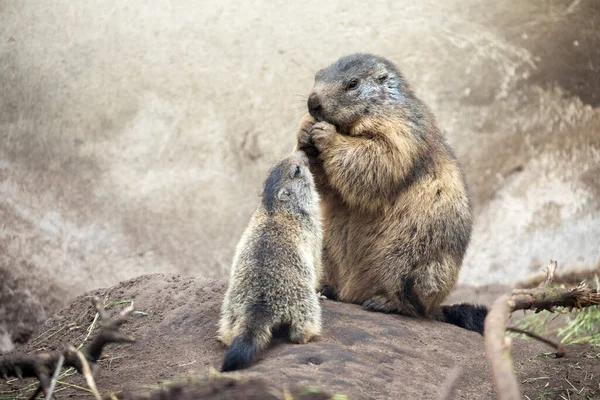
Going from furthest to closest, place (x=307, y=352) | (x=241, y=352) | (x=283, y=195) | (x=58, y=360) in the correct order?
(x=283, y=195), (x=307, y=352), (x=241, y=352), (x=58, y=360)

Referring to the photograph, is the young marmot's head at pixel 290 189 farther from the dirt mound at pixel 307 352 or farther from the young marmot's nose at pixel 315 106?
the dirt mound at pixel 307 352

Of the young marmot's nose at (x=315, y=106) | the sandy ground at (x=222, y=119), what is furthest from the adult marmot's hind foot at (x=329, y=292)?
the sandy ground at (x=222, y=119)

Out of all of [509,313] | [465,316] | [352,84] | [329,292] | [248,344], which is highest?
[352,84]

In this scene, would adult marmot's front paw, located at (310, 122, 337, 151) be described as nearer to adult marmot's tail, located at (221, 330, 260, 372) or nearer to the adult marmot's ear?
the adult marmot's ear

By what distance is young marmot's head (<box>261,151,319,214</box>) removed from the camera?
18.7 ft

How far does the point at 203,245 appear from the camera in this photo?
9383 millimetres

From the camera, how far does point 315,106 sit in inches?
251

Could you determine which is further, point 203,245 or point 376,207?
point 203,245

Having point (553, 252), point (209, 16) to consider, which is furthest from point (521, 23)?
point (209, 16)

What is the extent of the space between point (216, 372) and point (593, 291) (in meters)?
2.76

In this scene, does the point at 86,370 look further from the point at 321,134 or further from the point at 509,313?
the point at 321,134

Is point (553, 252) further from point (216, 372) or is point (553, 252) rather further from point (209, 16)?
point (216, 372)

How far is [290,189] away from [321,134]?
65 centimetres

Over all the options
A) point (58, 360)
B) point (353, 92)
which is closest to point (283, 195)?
point (353, 92)
